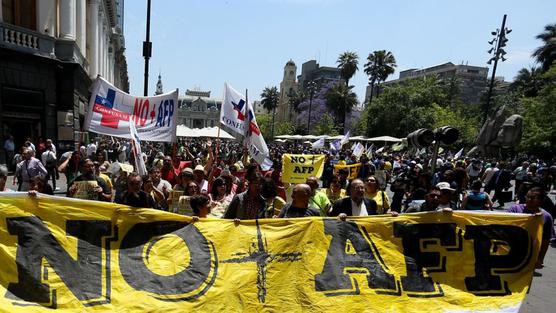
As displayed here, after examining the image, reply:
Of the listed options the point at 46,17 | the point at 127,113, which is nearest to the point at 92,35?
the point at 46,17

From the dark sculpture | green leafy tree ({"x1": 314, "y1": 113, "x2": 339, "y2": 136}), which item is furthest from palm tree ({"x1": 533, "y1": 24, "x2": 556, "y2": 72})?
green leafy tree ({"x1": 314, "y1": 113, "x2": 339, "y2": 136})

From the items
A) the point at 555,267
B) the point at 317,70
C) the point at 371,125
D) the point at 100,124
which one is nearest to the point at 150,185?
the point at 100,124

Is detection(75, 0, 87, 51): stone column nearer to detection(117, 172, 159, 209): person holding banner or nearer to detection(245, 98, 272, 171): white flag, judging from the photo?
detection(245, 98, 272, 171): white flag

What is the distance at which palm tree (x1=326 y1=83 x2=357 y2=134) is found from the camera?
7438cm

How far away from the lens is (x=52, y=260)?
4102 millimetres

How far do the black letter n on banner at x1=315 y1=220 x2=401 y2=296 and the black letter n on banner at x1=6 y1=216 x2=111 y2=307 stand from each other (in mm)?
2242

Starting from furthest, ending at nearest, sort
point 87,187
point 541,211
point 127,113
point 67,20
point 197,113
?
1. point 197,113
2. point 67,20
3. point 127,113
4. point 87,187
5. point 541,211

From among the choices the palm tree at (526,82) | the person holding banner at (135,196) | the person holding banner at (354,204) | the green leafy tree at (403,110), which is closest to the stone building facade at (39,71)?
the person holding banner at (135,196)

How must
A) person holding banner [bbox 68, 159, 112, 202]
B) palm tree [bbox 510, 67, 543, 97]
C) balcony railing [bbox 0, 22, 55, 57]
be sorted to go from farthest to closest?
1. palm tree [bbox 510, 67, 543, 97]
2. balcony railing [bbox 0, 22, 55, 57]
3. person holding banner [bbox 68, 159, 112, 202]

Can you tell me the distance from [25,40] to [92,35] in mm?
12495

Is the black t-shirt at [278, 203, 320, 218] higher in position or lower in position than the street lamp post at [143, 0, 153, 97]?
lower

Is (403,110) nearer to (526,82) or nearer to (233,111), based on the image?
(526,82)

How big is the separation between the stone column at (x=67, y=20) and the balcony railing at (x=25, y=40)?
3.13ft

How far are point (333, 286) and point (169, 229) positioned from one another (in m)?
1.83
